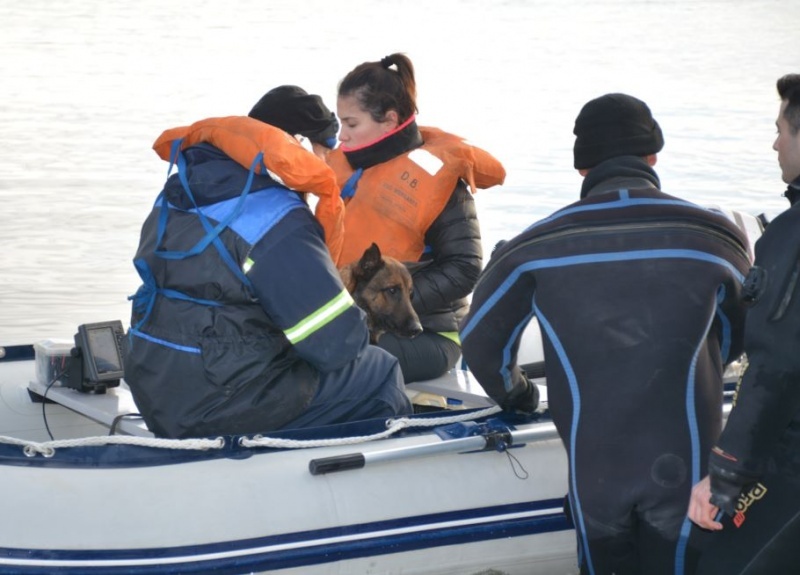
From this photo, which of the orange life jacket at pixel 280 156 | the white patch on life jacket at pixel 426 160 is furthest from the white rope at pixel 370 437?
the white patch on life jacket at pixel 426 160

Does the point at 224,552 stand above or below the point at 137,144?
above

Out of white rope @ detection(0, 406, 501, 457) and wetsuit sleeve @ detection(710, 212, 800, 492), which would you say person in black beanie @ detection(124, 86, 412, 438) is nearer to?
white rope @ detection(0, 406, 501, 457)

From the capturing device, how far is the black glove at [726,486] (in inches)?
97.3

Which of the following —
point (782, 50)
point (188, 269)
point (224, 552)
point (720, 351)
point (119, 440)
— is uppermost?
point (188, 269)

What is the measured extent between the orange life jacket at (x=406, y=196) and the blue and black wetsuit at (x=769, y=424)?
189cm

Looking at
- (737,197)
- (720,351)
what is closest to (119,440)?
(720,351)

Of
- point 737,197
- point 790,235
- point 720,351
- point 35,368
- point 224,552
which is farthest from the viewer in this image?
point 737,197

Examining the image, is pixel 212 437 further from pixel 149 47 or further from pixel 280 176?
pixel 149 47

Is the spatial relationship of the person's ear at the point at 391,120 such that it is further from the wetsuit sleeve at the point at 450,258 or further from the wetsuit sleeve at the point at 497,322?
the wetsuit sleeve at the point at 497,322

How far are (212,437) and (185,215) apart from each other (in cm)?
59

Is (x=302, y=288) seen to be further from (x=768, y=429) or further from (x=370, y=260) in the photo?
(x=768, y=429)

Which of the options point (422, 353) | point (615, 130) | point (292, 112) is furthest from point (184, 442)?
point (615, 130)

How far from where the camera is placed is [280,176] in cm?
320

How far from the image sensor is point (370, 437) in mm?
3479
